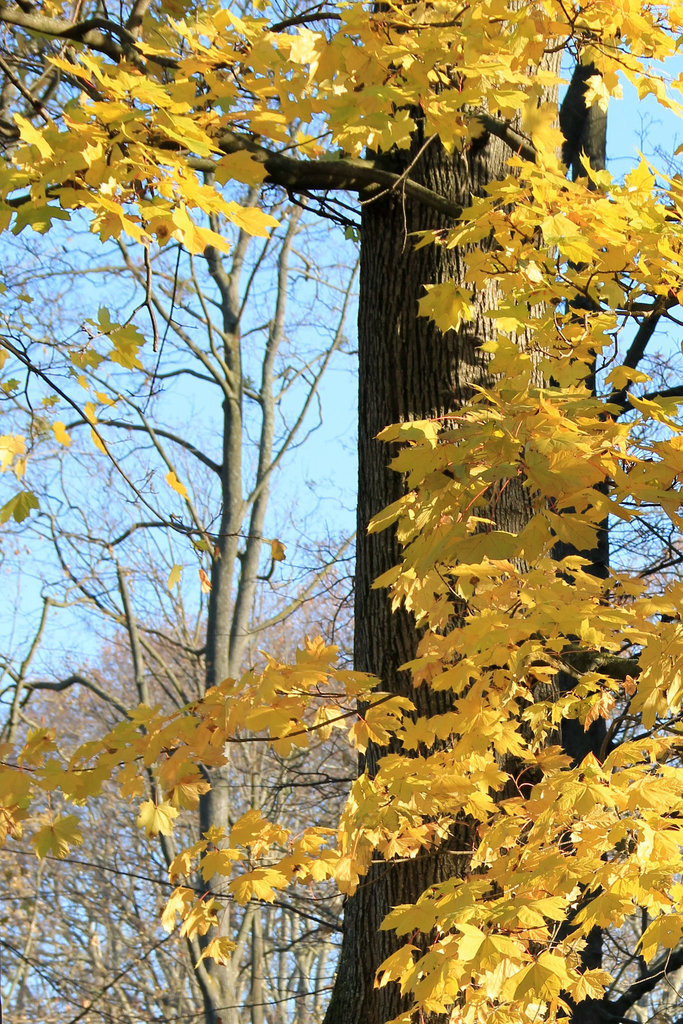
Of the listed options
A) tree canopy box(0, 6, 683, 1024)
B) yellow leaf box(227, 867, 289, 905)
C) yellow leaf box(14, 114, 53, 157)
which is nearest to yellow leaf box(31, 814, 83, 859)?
tree canopy box(0, 6, 683, 1024)

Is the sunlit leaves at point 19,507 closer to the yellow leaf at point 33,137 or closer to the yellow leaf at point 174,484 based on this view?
the yellow leaf at point 174,484

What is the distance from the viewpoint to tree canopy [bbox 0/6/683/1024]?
75.0 inches

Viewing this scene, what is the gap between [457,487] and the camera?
77.0 inches

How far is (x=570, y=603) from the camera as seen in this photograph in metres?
2.04

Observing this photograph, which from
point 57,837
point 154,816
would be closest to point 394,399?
point 154,816

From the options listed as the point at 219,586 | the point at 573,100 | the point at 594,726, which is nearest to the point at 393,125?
the point at 594,726

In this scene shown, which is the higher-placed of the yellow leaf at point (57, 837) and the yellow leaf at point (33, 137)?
the yellow leaf at point (33, 137)

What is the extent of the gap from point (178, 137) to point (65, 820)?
177 cm

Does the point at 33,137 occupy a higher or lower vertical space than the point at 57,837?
higher

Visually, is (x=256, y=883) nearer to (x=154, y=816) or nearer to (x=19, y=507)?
(x=154, y=816)

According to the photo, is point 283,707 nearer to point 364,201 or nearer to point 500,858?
point 500,858

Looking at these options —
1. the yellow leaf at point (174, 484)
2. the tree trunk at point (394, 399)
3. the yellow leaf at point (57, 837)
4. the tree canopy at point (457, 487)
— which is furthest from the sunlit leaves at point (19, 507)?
the tree trunk at point (394, 399)

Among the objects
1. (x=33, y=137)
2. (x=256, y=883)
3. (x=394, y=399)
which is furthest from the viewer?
(x=394, y=399)

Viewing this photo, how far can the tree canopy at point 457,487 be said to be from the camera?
191 centimetres
